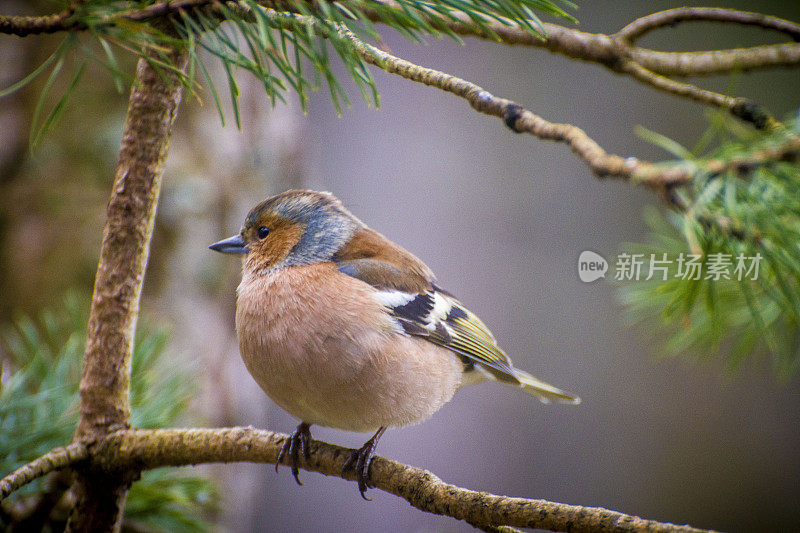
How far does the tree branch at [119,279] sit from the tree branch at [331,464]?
5 cm

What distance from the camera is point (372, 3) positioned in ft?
2.34

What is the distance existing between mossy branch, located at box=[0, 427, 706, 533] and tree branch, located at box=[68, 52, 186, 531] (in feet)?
0.13

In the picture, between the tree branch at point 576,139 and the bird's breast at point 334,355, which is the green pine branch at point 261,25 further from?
the bird's breast at point 334,355

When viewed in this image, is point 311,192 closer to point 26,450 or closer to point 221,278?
point 26,450

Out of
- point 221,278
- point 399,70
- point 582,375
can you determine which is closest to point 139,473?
point 399,70

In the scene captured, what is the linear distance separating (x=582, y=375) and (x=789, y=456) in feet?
2.03

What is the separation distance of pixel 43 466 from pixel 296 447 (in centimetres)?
41

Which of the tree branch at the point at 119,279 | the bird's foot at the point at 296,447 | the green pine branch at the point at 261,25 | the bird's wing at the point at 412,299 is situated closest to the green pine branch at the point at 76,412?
the tree branch at the point at 119,279

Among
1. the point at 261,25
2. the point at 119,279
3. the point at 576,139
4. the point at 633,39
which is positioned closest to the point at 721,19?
the point at 633,39

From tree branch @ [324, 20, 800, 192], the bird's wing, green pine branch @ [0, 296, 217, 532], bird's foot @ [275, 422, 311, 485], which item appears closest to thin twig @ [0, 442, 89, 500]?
green pine branch @ [0, 296, 217, 532]

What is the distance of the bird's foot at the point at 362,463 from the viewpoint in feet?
3.42

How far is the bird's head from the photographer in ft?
4.06

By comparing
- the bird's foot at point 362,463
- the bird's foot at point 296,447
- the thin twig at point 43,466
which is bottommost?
the bird's foot at point 362,463

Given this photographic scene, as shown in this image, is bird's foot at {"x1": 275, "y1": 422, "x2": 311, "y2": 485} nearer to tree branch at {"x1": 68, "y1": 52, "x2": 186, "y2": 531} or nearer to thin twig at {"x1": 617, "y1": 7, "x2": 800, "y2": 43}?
tree branch at {"x1": 68, "y1": 52, "x2": 186, "y2": 531}
